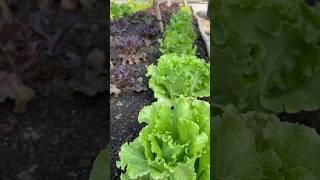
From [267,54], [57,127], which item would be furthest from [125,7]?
[57,127]

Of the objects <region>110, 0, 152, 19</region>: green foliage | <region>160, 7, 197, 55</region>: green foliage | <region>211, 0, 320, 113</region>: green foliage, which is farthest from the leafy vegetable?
<region>110, 0, 152, 19</region>: green foliage

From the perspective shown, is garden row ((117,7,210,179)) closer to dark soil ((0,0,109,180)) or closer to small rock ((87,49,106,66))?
dark soil ((0,0,109,180))

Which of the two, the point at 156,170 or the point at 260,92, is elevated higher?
the point at 260,92

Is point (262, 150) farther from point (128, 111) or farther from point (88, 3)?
point (88, 3)

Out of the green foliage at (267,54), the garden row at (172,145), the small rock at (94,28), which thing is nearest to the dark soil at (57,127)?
the small rock at (94,28)

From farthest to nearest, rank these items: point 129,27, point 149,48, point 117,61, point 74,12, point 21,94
→ point 129,27 → point 149,48 → point 117,61 → point 74,12 → point 21,94

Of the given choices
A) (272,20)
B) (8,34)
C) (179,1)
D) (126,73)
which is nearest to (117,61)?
(126,73)

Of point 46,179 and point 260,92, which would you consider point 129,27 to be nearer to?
point 260,92
